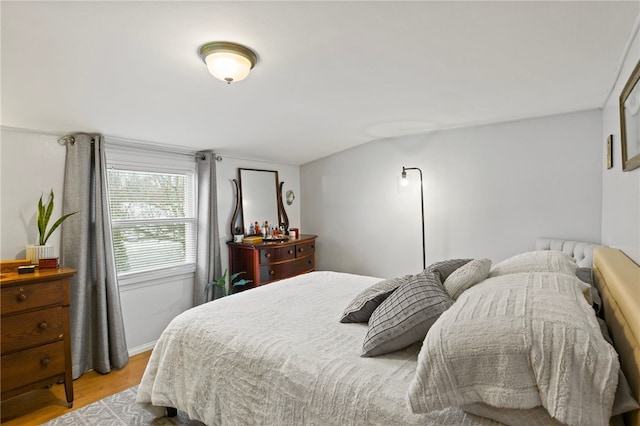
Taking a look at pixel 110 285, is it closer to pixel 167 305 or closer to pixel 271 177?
pixel 167 305

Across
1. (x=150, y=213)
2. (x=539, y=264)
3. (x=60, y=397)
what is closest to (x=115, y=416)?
(x=60, y=397)

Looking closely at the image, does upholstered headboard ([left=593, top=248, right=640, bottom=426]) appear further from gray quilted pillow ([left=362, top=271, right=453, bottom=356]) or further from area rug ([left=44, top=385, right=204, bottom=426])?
area rug ([left=44, top=385, right=204, bottom=426])

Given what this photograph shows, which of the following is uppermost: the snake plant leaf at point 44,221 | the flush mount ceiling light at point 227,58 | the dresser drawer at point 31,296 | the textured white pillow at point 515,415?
the flush mount ceiling light at point 227,58

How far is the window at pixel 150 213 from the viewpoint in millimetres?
3152

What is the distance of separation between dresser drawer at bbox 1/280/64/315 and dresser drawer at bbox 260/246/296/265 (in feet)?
6.02

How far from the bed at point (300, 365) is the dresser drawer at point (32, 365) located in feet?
2.71

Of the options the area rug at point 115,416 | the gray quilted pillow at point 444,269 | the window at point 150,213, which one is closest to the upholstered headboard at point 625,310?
the gray quilted pillow at point 444,269

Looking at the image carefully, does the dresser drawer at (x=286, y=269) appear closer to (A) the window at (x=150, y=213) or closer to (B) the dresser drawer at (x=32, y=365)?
(A) the window at (x=150, y=213)

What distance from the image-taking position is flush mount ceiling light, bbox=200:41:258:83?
1808 mm

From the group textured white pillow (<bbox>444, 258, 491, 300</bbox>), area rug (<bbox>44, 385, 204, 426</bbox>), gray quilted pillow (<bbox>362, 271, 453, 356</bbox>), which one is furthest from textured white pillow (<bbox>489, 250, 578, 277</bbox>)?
area rug (<bbox>44, 385, 204, 426</bbox>)

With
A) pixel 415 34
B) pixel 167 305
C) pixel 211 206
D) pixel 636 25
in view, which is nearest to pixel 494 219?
pixel 636 25

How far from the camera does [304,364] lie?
55.6 inches

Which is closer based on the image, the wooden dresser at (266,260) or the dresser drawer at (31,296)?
the dresser drawer at (31,296)

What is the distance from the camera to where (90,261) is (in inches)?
111
